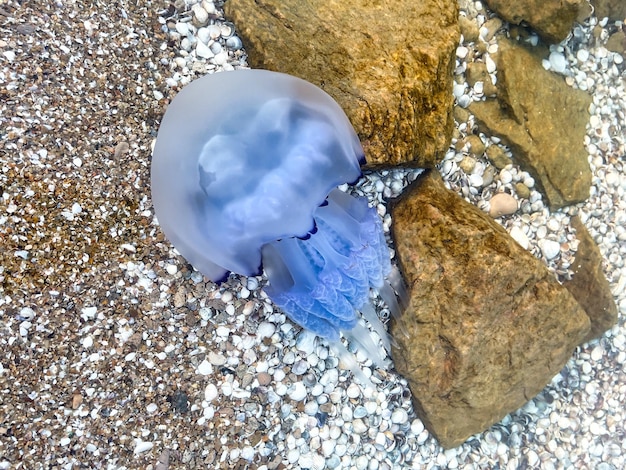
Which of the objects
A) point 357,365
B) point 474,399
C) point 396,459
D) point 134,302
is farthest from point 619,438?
Result: point 134,302

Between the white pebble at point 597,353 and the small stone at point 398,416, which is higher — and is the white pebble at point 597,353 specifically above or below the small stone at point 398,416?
above

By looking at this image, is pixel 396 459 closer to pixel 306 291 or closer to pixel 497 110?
pixel 306 291

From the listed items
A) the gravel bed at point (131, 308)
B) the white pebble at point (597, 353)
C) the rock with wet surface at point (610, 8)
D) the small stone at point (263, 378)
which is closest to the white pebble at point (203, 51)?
the gravel bed at point (131, 308)

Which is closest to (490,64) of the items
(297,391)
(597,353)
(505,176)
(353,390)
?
(505,176)

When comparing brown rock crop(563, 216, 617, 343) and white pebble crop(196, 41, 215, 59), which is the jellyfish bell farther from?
brown rock crop(563, 216, 617, 343)

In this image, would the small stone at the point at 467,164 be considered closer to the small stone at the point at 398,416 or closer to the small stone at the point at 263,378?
the small stone at the point at 398,416

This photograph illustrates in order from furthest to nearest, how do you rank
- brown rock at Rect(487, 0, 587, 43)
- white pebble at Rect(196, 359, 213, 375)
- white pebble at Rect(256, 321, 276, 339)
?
brown rock at Rect(487, 0, 587, 43) → white pebble at Rect(256, 321, 276, 339) → white pebble at Rect(196, 359, 213, 375)

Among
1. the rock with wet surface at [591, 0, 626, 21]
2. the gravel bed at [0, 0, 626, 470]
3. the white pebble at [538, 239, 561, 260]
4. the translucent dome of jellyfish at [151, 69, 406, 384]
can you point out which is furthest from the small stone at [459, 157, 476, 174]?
the rock with wet surface at [591, 0, 626, 21]
